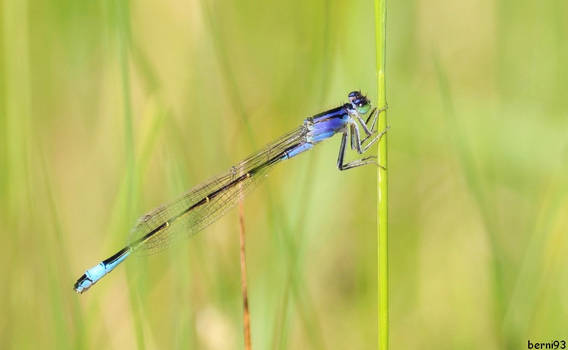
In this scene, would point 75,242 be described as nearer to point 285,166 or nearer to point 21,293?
point 21,293

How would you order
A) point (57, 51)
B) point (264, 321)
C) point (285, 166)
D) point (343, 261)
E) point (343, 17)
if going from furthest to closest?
point (57, 51)
point (285, 166)
point (343, 261)
point (343, 17)
point (264, 321)

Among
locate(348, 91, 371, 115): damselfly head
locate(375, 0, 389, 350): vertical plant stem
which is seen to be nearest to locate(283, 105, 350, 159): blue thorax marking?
locate(348, 91, 371, 115): damselfly head

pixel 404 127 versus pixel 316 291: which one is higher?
pixel 404 127

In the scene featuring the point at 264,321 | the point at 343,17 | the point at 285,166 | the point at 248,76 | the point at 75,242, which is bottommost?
the point at 264,321

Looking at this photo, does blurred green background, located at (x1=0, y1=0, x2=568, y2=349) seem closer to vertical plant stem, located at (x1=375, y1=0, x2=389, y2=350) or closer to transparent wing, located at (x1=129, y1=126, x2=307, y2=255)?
transparent wing, located at (x1=129, y1=126, x2=307, y2=255)

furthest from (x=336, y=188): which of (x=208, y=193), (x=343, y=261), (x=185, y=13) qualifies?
(x=185, y=13)

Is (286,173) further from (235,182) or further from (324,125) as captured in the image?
(324,125)

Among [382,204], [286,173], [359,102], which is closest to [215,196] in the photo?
[286,173]
